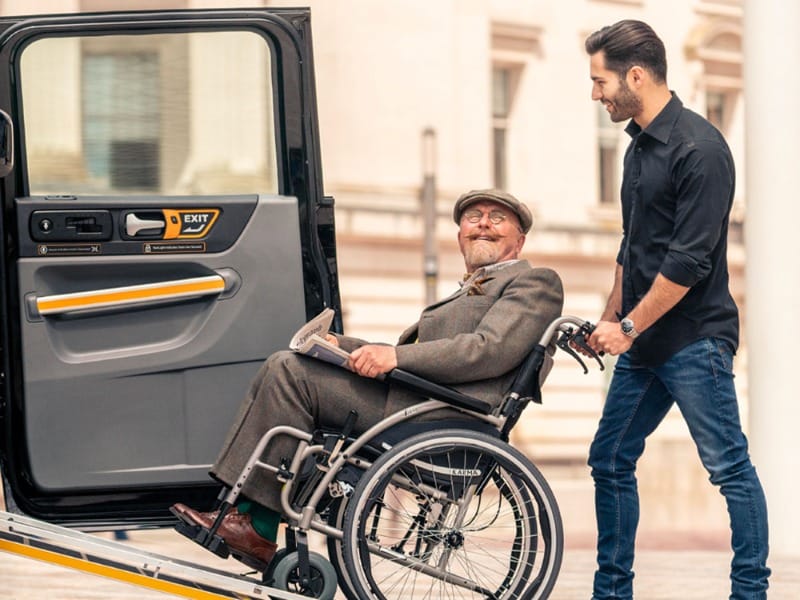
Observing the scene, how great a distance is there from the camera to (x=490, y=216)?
159 inches

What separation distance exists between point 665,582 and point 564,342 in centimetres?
200

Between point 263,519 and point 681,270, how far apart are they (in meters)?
1.15

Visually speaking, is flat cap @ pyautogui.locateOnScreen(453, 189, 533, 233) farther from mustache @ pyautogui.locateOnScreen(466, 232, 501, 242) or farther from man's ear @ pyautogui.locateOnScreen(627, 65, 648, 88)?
man's ear @ pyautogui.locateOnScreen(627, 65, 648, 88)

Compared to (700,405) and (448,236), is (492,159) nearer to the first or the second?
(448,236)

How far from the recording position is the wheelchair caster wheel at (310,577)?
3.70m

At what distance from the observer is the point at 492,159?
17.3 meters

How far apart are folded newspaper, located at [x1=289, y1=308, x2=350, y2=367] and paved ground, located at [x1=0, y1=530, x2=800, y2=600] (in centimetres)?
90

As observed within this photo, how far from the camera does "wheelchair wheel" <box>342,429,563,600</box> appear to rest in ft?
12.1

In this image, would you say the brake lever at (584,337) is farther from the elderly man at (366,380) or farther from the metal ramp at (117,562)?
the metal ramp at (117,562)

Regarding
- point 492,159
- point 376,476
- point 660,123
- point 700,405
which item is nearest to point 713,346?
point 700,405

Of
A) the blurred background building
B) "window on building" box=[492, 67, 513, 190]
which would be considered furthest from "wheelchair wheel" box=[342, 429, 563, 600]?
"window on building" box=[492, 67, 513, 190]

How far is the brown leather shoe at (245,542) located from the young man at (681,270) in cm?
92

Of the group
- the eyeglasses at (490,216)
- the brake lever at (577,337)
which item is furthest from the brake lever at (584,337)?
the eyeglasses at (490,216)

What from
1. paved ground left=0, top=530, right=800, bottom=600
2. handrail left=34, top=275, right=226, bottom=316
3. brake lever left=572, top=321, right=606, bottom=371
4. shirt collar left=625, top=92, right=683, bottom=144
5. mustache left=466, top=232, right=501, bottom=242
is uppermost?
shirt collar left=625, top=92, right=683, bottom=144
